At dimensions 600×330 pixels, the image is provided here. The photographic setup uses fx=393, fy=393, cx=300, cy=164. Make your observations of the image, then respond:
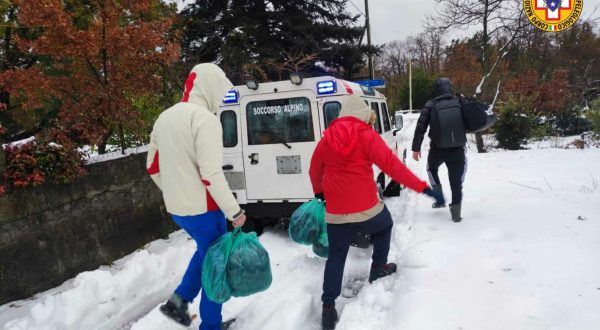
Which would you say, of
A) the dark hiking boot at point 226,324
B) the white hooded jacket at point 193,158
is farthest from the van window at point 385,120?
the white hooded jacket at point 193,158

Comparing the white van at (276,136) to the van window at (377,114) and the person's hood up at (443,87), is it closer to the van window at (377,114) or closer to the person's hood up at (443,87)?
the van window at (377,114)

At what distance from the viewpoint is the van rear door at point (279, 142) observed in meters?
5.24

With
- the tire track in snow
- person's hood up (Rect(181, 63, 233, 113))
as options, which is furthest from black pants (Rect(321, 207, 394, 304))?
person's hood up (Rect(181, 63, 233, 113))

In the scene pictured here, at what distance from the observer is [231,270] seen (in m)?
2.84

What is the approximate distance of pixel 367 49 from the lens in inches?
693

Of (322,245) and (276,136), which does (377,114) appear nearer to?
(276,136)

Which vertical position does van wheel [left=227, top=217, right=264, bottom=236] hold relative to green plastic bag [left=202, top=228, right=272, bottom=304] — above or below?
below

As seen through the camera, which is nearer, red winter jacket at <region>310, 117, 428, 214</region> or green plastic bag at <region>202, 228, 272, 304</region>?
green plastic bag at <region>202, 228, 272, 304</region>

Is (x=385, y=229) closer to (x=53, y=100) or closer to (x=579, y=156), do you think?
(x=53, y=100)

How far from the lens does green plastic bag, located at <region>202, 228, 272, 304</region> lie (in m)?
2.83

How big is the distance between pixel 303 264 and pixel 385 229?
4.48 feet

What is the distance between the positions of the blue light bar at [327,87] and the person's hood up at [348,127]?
188 cm

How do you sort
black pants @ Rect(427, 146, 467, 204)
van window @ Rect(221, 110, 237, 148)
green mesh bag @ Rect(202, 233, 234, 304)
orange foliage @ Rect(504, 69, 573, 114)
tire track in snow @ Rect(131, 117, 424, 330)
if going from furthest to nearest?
orange foliage @ Rect(504, 69, 573, 114)
van window @ Rect(221, 110, 237, 148)
black pants @ Rect(427, 146, 467, 204)
tire track in snow @ Rect(131, 117, 424, 330)
green mesh bag @ Rect(202, 233, 234, 304)

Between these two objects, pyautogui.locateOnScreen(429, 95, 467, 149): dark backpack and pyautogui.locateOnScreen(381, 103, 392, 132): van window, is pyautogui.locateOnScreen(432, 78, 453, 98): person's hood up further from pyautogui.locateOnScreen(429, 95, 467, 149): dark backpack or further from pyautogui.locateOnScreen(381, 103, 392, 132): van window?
pyautogui.locateOnScreen(381, 103, 392, 132): van window
